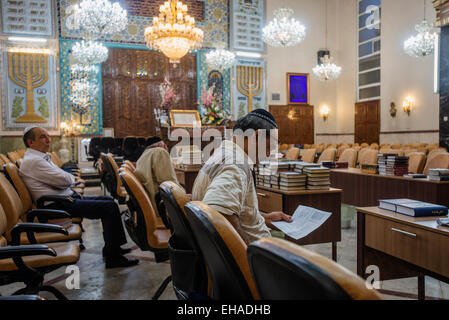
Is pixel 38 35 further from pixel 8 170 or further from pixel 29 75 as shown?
pixel 8 170

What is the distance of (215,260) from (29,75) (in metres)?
13.4

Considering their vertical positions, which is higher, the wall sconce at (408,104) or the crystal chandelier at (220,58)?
the crystal chandelier at (220,58)

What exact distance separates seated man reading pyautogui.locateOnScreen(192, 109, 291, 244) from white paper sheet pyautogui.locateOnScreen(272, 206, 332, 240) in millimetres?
63

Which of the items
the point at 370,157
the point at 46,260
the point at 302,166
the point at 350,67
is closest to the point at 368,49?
the point at 350,67

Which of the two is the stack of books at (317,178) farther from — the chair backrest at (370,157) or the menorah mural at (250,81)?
the menorah mural at (250,81)

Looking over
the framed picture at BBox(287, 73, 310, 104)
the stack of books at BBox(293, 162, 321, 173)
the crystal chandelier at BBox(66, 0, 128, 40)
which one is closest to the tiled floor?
the stack of books at BBox(293, 162, 321, 173)

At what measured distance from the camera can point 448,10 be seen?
6.97 metres

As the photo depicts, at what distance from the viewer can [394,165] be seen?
4.23 metres

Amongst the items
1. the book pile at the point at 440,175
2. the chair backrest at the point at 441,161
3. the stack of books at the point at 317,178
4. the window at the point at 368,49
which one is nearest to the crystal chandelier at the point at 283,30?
the window at the point at 368,49

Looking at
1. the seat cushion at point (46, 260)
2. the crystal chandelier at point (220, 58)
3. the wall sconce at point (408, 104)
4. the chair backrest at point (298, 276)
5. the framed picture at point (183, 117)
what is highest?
the crystal chandelier at point (220, 58)

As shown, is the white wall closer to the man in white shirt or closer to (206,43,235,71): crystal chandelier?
(206,43,235,71): crystal chandelier

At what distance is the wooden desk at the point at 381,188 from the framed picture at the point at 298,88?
11.6m

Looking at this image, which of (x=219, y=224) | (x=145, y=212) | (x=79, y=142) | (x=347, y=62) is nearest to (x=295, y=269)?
(x=219, y=224)

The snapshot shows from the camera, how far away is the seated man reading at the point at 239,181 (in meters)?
1.36
